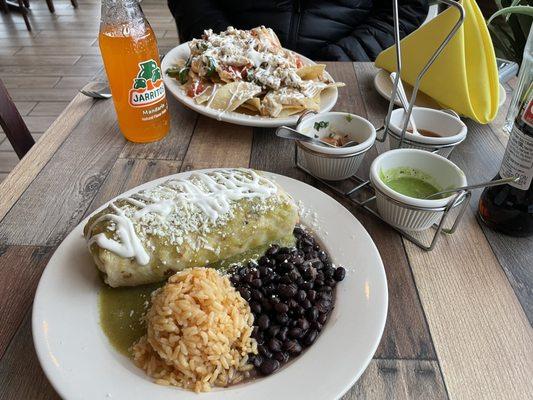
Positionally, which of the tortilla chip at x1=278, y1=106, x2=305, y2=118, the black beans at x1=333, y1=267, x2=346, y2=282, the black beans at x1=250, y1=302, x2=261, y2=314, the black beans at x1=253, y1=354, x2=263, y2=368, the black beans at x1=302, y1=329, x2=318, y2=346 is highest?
the black beans at x1=333, y1=267, x2=346, y2=282

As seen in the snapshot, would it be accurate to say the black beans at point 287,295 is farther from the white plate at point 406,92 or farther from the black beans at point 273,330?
the white plate at point 406,92

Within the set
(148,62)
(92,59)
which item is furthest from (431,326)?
(92,59)

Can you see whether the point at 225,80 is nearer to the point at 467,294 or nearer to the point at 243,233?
the point at 243,233

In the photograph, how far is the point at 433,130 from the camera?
1.31 meters

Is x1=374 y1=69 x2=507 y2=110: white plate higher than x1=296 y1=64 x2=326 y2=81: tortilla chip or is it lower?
lower

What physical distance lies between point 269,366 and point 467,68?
126cm

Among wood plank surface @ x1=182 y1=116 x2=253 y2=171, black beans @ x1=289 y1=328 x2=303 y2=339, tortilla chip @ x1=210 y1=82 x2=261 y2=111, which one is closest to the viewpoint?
black beans @ x1=289 y1=328 x2=303 y2=339

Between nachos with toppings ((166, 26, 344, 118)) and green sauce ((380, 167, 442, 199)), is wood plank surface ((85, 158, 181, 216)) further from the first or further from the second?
green sauce ((380, 167, 442, 199))

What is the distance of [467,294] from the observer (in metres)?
0.95

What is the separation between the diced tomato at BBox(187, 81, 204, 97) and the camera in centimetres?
160

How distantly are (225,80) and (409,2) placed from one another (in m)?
1.41

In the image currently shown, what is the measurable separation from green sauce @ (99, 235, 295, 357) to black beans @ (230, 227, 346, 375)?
11 centimetres

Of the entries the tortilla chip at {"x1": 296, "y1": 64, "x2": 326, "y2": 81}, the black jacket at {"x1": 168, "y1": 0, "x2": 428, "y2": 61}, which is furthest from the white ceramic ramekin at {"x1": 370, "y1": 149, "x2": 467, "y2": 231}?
the black jacket at {"x1": 168, "y1": 0, "x2": 428, "y2": 61}

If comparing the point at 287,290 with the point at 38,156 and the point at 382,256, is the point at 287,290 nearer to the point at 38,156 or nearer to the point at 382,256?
the point at 382,256
